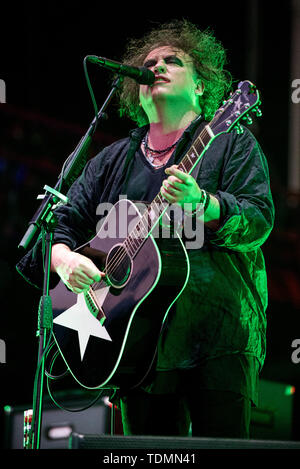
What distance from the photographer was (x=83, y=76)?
7.25 meters

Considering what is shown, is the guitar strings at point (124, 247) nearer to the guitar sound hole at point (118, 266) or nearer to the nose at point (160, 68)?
the guitar sound hole at point (118, 266)

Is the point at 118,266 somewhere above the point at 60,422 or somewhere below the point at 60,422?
above

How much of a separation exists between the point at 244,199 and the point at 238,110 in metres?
0.30

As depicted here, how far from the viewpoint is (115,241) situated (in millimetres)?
2164

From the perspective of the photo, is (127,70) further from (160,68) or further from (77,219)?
(77,219)

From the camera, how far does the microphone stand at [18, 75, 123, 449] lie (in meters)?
1.87

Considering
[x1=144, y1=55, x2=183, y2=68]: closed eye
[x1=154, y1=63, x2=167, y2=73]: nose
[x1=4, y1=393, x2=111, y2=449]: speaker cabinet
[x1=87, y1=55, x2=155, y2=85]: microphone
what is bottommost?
[x1=4, y1=393, x2=111, y2=449]: speaker cabinet

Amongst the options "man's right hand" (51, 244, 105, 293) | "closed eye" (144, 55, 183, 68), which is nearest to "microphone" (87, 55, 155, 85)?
"closed eye" (144, 55, 183, 68)

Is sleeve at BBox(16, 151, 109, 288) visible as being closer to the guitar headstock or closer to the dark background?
the guitar headstock

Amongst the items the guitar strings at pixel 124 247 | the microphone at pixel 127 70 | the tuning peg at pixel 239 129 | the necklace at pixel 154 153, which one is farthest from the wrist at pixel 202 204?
the microphone at pixel 127 70

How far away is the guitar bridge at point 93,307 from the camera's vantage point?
6.74 ft

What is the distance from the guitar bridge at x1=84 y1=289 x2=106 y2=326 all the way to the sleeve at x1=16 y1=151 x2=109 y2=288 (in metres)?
0.24

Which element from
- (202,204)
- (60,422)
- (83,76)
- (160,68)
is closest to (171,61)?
(160,68)
